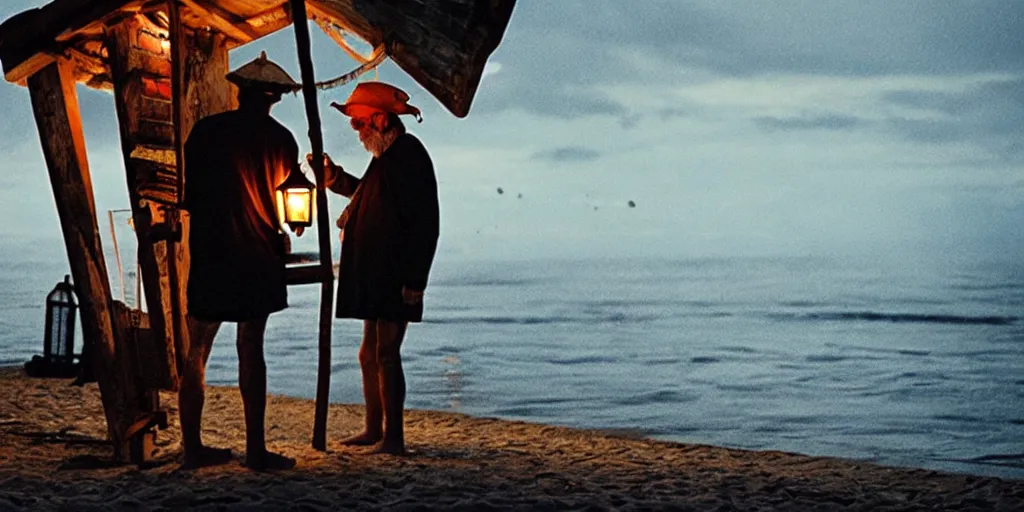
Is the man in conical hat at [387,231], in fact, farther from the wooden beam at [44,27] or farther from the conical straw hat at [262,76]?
the wooden beam at [44,27]

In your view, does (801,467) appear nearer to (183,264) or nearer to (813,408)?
(183,264)

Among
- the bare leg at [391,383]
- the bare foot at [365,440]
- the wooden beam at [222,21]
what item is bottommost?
the bare foot at [365,440]

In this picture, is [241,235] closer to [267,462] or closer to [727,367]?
[267,462]

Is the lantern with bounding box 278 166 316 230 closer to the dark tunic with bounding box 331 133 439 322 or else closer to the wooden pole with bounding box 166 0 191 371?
the dark tunic with bounding box 331 133 439 322

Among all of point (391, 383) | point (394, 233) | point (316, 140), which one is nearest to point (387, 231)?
point (394, 233)

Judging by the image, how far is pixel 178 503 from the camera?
600 cm

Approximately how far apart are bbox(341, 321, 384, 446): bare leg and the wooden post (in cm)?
152

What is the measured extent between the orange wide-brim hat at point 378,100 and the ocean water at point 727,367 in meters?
4.97

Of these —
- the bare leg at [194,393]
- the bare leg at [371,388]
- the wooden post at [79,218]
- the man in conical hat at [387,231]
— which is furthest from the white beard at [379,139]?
the wooden post at [79,218]

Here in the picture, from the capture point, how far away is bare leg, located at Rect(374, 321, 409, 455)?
25.0 feet

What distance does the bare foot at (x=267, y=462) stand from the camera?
22.8ft

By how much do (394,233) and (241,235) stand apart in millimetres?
1060

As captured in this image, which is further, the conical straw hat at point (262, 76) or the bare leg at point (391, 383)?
the bare leg at point (391, 383)

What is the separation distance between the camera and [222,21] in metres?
8.05
